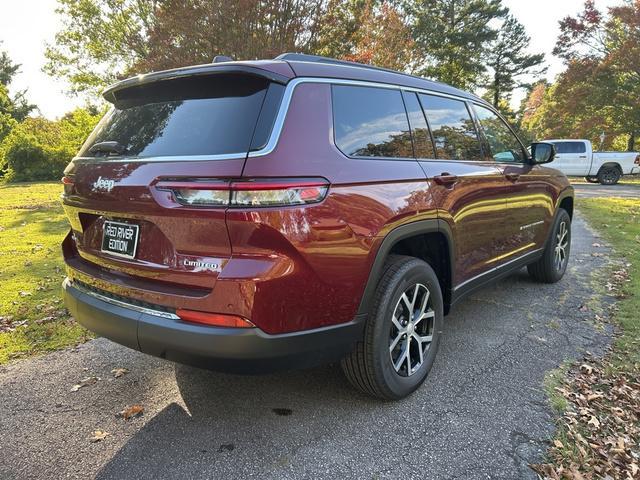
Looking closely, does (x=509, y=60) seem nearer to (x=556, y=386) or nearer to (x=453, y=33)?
(x=453, y=33)

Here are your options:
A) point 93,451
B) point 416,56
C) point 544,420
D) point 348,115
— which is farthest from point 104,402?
point 416,56

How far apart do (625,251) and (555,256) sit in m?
2.42

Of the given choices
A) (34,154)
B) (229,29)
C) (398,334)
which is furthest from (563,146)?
(34,154)

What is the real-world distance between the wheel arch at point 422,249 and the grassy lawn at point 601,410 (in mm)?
945

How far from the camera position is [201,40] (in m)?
13.2

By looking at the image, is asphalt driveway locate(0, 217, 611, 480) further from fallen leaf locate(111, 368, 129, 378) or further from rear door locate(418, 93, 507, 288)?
rear door locate(418, 93, 507, 288)

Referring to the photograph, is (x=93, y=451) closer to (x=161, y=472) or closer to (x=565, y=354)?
(x=161, y=472)

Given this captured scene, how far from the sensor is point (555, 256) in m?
5.18

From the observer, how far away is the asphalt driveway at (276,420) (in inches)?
88.5

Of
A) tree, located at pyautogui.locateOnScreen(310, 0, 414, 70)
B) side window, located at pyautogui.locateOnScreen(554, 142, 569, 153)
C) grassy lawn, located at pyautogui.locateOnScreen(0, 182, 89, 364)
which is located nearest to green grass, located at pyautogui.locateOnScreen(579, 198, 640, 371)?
grassy lawn, located at pyautogui.locateOnScreen(0, 182, 89, 364)

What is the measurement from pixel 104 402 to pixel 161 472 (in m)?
0.86

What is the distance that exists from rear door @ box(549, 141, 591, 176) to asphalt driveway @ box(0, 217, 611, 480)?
1861 cm

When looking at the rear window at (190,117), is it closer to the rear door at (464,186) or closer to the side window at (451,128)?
the rear door at (464,186)

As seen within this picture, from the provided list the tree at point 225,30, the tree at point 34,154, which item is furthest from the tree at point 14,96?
the tree at point 225,30
